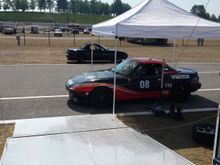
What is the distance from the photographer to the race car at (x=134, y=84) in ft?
31.0

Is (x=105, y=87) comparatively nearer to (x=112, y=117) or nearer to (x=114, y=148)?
(x=112, y=117)

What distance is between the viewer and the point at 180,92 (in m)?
10.6

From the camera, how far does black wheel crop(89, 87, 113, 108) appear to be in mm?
9445

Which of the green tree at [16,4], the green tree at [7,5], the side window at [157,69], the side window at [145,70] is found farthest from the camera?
the green tree at [16,4]

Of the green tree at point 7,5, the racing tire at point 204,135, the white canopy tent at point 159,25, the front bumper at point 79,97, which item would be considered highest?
the green tree at point 7,5

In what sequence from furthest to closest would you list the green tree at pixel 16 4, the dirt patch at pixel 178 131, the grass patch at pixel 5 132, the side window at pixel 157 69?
the green tree at pixel 16 4, the side window at pixel 157 69, the grass patch at pixel 5 132, the dirt patch at pixel 178 131

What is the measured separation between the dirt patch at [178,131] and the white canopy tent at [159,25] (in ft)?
4.33

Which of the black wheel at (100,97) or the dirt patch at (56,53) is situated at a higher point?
the black wheel at (100,97)

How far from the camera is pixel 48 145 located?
643 centimetres

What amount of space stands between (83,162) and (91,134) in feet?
5.07

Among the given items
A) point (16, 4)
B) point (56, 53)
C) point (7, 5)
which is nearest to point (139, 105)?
point (56, 53)

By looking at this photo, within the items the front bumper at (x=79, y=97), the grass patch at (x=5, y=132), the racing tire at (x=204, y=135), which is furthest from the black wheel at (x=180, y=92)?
the grass patch at (x=5, y=132)

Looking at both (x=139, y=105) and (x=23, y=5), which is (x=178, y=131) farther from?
(x=23, y=5)

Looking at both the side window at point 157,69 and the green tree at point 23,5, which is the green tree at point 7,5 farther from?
the side window at point 157,69
